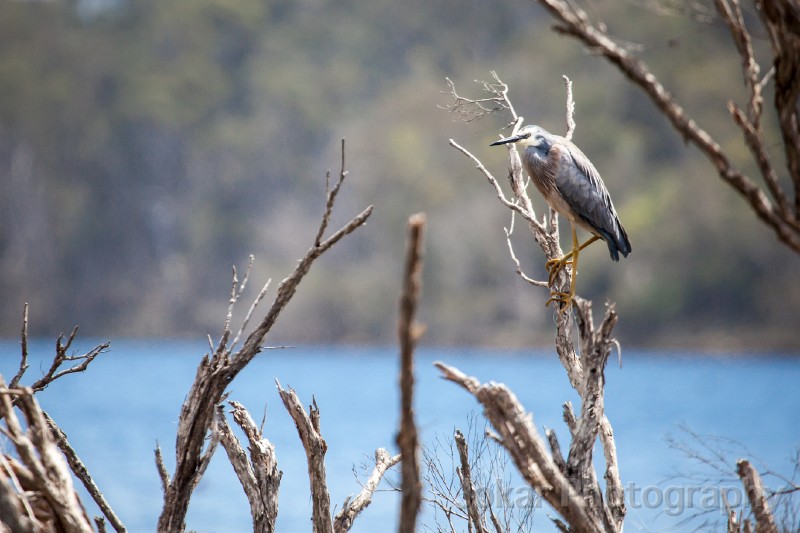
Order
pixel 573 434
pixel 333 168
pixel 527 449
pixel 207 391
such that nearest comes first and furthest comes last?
pixel 527 449
pixel 207 391
pixel 573 434
pixel 333 168

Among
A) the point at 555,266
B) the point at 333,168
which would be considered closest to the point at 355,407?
the point at 333,168

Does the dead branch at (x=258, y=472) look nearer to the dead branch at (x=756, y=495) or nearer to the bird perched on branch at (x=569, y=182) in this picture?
the dead branch at (x=756, y=495)

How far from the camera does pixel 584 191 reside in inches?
251

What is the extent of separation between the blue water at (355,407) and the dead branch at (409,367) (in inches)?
347

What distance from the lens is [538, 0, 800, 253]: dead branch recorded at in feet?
9.98

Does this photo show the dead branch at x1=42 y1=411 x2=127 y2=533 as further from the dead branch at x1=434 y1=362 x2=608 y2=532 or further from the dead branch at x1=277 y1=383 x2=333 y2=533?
the dead branch at x1=434 y1=362 x2=608 y2=532

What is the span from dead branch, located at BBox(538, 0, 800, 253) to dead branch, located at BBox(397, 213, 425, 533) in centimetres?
77

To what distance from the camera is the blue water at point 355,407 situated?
63.3 ft

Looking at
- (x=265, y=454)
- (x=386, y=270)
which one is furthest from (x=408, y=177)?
(x=265, y=454)

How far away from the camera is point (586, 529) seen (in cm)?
389

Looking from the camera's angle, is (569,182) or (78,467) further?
(569,182)

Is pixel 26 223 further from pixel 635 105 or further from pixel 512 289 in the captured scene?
pixel 635 105

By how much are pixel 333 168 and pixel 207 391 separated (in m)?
49.6

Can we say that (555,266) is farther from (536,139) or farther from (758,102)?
(758,102)
